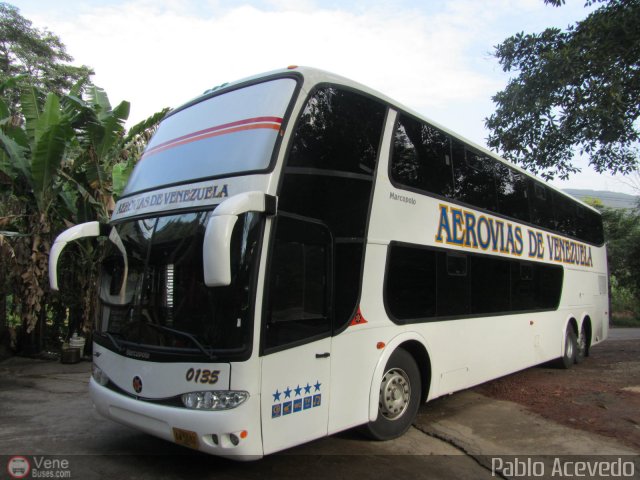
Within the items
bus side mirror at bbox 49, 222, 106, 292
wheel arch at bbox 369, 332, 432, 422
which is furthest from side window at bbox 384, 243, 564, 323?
bus side mirror at bbox 49, 222, 106, 292

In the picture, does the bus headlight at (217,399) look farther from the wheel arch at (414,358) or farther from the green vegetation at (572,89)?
the green vegetation at (572,89)

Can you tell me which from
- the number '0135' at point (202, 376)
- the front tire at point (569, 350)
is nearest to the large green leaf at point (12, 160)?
the number '0135' at point (202, 376)

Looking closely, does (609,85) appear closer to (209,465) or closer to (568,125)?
(568,125)

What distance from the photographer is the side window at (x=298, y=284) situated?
3.76 metres

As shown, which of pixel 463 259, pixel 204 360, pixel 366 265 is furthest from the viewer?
pixel 463 259

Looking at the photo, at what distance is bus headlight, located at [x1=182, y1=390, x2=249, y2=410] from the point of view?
11.4ft

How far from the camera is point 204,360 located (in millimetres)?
3555

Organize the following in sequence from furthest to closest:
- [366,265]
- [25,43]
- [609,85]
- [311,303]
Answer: [25,43] < [609,85] < [366,265] < [311,303]

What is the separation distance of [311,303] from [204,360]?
101cm

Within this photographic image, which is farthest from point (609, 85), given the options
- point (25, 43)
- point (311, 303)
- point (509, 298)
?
point (25, 43)

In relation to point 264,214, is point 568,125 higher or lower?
higher

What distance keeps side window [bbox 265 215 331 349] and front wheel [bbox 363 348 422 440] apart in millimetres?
1201

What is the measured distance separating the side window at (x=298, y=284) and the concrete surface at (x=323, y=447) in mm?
1270

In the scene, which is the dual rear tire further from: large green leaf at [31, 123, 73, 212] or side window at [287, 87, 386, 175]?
large green leaf at [31, 123, 73, 212]
